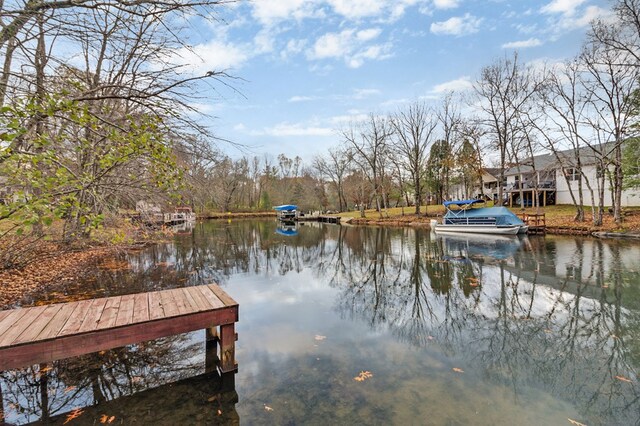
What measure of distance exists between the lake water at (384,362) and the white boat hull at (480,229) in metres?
10.3

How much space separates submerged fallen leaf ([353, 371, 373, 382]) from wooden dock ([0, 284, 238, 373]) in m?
1.59

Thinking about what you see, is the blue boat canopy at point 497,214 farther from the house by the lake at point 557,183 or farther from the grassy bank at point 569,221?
the house by the lake at point 557,183

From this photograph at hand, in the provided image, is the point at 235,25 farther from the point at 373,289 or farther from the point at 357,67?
the point at 357,67

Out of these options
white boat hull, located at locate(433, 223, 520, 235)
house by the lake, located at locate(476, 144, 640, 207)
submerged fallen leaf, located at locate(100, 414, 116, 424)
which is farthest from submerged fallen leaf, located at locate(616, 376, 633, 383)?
house by the lake, located at locate(476, 144, 640, 207)

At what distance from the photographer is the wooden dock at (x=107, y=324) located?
2.67 meters

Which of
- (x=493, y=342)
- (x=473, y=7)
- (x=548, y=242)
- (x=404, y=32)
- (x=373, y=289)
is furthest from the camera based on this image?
(x=548, y=242)

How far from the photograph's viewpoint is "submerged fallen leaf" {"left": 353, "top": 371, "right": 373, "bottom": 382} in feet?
11.8

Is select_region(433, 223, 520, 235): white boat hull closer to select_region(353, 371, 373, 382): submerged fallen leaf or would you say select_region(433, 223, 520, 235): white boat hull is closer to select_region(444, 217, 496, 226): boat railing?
select_region(444, 217, 496, 226): boat railing

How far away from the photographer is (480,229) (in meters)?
19.9

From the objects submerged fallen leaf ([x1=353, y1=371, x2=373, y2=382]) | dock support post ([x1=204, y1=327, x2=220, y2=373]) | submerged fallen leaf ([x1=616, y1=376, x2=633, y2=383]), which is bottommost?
submerged fallen leaf ([x1=616, y1=376, x2=633, y2=383])

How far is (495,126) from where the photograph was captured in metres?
25.6

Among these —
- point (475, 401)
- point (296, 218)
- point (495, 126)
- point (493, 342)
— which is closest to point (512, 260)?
point (493, 342)

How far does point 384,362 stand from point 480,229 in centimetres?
1879

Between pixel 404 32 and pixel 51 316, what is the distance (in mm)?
14430
